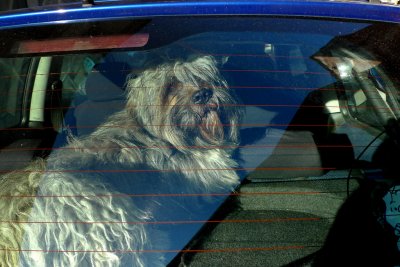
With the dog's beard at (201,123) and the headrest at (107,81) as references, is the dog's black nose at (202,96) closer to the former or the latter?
the dog's beard at (201,123)

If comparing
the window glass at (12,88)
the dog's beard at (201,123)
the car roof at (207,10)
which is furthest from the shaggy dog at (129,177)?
the window glass at (12,88)

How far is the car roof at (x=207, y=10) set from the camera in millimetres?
1818

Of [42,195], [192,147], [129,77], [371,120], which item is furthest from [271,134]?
[42,195]

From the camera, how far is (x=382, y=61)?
6.30ft

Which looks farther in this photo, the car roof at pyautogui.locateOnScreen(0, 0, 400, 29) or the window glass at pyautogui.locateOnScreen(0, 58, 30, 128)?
the window glass at pyautogui.locateOnScreen(0, 58, 30, 128)

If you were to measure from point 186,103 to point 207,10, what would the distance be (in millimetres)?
347

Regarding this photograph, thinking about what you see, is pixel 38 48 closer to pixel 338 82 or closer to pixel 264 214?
pixel 264 214

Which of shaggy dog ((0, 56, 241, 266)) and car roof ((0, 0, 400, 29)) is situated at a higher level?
car roof ((0, 0, 400, 29))

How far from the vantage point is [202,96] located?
76.2 inches

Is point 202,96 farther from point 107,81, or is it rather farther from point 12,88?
point 12,88

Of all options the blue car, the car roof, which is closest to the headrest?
the blue car

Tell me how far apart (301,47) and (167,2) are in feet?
1.75

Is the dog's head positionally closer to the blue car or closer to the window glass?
the blue car

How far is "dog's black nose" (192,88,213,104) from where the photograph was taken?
1914 mm
